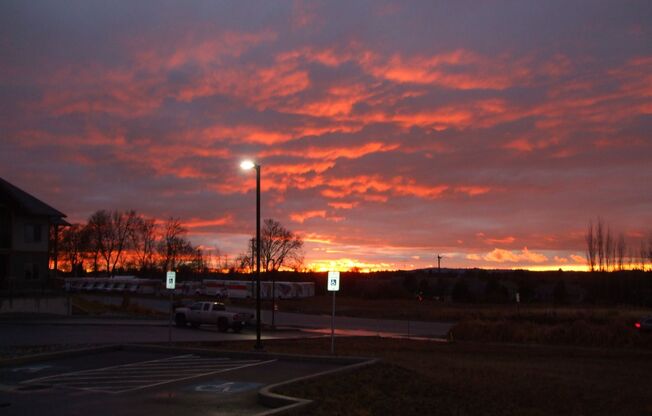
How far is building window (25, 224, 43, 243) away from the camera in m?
52.3

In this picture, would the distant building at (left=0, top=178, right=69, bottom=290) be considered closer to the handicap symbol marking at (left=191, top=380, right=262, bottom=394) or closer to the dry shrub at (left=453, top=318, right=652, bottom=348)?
the dry shrub at (left=453, top=318, right=652, bottom=348)

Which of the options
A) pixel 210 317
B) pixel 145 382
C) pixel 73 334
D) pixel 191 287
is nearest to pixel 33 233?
pixel 210 317

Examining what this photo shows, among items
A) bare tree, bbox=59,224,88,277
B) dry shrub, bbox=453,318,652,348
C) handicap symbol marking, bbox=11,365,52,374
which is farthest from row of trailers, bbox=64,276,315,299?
handicap symbol marking, bbox=11,365,52,374

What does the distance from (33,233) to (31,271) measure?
9.99 ft

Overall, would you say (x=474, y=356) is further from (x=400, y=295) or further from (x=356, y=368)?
(x=400, y=295)

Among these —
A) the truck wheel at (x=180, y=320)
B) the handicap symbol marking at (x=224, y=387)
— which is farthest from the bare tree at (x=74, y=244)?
the handicap symbol marking at (x=224, y=387)

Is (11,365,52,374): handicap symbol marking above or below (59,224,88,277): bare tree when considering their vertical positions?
below

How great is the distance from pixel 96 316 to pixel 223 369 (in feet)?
101

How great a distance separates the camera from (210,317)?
135 feet

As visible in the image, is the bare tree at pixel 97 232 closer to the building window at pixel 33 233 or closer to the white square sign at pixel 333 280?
the building window at pixel 33 233

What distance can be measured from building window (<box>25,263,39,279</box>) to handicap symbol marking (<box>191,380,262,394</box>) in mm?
42402

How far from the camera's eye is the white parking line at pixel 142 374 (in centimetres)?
1508

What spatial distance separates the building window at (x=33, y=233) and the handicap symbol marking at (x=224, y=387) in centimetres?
4236

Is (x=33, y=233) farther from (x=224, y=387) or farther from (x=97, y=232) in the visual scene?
(x=97, y=232)
